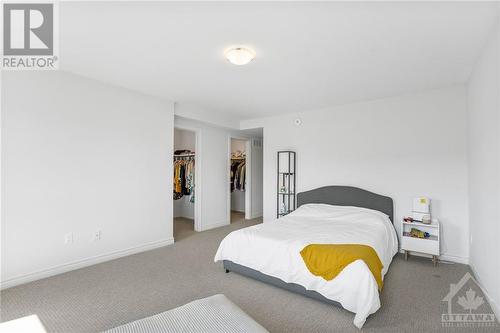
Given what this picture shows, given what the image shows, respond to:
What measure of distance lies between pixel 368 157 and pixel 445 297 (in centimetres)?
214

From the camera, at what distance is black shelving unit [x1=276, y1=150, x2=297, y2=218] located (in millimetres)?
4754

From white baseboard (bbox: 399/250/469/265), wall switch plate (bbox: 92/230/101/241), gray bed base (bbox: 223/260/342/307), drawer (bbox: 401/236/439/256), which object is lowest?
white baseboard (bbox: 399/250/469/265)

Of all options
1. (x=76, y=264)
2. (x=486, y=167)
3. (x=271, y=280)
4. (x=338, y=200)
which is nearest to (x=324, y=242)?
(x=271, y=280)

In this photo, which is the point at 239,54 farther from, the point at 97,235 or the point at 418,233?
the point at 418,233

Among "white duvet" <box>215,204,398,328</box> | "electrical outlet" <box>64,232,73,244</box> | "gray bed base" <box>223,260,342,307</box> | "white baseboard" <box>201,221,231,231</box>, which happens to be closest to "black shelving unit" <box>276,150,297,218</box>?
"white duvet" <box>215,204,398,328</box>

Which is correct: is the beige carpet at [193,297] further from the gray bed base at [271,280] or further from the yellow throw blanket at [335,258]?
the yellow throw blanket at [335,258]

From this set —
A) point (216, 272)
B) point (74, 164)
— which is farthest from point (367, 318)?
point (74, 164)

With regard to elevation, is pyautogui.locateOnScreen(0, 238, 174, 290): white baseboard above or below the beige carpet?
above

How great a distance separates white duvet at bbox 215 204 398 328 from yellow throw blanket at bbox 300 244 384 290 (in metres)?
0.05

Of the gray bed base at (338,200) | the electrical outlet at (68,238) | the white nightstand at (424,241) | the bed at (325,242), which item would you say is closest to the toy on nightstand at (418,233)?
the white nightstand at (424,241)

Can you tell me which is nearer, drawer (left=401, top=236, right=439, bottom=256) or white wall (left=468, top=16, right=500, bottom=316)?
white wall (left=468, top=16, right=500, bottom=316)

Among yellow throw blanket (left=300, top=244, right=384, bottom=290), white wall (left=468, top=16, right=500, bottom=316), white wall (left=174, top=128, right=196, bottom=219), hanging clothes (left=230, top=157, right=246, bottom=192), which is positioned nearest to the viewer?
white wall (left=468, top=16, right=500, bottom=316)

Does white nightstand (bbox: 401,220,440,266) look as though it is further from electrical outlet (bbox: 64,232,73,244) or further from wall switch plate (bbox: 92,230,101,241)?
electrical outlet (bbox: 64,232,73,244)

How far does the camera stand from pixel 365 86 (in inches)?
131
